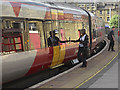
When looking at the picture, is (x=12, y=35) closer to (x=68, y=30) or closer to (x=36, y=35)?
(x=36, y=35)

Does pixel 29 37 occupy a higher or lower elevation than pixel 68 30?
lower

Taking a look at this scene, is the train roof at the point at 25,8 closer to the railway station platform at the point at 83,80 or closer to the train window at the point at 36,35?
the train window at the point at 36,35

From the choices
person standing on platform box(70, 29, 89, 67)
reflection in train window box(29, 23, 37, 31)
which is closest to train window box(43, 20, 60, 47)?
reflection in train window box(29, 23, 37, 31)

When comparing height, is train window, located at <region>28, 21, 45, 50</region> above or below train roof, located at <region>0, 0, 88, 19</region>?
below

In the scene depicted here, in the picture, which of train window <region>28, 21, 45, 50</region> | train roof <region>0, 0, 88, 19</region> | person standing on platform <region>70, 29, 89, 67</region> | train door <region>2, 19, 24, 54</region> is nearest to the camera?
train door <region>2, 19, 24, 54</region>

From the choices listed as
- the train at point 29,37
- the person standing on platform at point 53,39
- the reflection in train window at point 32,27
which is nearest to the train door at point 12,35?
the train at point 29,37

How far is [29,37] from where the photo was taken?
852cm

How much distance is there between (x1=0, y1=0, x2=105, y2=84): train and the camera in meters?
7.43

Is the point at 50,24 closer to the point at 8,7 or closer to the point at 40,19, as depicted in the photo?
the point at 40,19

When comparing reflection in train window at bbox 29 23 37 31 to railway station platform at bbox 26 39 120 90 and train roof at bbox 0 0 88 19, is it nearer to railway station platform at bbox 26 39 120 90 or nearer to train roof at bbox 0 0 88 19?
train roof at bbox 0 0 88 19

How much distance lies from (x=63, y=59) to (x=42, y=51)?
2.53 m

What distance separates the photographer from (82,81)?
845 centimetres

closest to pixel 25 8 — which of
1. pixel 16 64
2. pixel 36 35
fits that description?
pixel 36 35

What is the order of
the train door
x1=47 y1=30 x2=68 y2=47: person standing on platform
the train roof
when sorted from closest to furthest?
1. the train door
2. the train roof
3. x1=47 y1=30 x2=68 y2=47: person standing on platform
